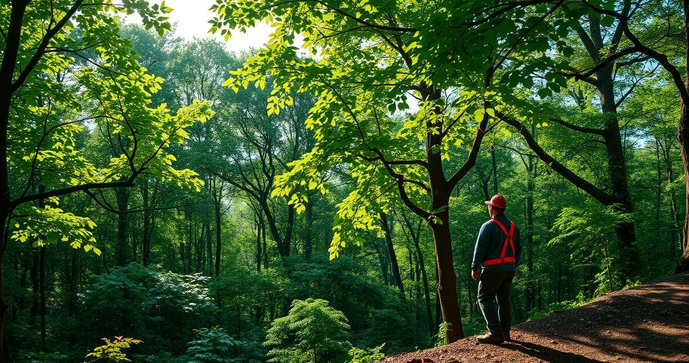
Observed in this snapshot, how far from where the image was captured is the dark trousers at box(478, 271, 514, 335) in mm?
4676

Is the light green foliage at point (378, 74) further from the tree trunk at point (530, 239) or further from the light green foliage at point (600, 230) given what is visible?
the tree trunk at point (530, 239)

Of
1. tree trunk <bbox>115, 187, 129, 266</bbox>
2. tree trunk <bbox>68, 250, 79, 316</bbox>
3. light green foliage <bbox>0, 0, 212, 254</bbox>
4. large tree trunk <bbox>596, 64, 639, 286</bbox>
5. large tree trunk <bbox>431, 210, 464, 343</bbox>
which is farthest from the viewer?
tree trunk <bbox>115, 187, 129, 266</bbox>

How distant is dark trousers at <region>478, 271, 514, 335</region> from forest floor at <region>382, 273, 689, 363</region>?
0.23 meters

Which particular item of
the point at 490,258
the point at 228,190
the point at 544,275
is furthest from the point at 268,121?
the point at 490,258

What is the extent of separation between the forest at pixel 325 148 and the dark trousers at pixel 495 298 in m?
1.86

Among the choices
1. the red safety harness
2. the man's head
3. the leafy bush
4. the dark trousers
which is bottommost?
the leafy bush

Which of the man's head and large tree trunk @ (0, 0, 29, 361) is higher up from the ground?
large tree trunk @ (0, 0, 29, 361)

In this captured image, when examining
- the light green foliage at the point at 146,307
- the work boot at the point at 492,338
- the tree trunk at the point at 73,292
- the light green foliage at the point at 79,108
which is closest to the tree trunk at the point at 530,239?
the light green foliage at the point at 146,307

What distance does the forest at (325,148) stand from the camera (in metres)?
4.55

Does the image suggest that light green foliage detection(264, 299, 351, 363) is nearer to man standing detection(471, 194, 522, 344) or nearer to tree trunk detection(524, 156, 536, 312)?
man standing detection(471, 194, 522, 344)

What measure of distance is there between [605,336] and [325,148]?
399 cm

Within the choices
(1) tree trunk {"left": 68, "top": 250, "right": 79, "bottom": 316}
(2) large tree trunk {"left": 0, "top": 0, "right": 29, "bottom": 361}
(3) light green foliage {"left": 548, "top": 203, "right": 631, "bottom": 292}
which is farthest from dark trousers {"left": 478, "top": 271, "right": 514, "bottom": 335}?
(1) tree trunk {"left": 68, "top": 250, "right": 79, "bottom": 316}

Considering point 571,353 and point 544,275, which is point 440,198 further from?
point 544,275

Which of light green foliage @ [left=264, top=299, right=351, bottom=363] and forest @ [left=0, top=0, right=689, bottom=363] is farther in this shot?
light green foliage @ [left=264, top=299, right=351, bottom=363]
